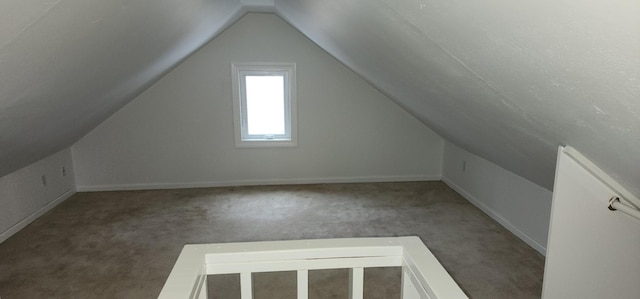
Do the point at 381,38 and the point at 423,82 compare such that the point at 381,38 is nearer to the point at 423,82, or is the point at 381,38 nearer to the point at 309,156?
the point at 423,82

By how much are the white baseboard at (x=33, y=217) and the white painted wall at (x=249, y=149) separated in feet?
0.91

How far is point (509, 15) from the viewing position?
890mm

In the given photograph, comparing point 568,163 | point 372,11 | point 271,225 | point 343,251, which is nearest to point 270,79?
point 271,225

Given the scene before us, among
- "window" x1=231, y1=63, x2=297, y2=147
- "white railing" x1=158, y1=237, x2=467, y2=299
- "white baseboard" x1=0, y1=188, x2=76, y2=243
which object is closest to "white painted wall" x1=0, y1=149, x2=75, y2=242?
"white baseboard" x1=0, y1=188, x2=76, y2=243

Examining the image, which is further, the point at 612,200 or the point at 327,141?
the point at 327,141

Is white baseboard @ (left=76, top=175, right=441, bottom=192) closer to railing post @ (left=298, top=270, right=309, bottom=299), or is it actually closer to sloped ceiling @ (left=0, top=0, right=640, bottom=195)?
sloped ceiling @ (left=0, top=0, right=640, bottom=195)

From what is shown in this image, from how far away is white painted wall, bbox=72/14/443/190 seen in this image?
14.5 ft

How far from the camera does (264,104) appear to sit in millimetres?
4707

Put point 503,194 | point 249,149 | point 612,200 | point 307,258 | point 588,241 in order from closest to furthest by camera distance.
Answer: point 307,258 < point 612,200 < point 588,241 < point 503,194 < point 249,149

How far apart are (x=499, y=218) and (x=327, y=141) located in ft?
6.48

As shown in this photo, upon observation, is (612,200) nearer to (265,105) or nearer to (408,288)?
(408,288)

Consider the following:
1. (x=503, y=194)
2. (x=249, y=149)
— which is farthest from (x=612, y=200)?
(x=249, y=149)

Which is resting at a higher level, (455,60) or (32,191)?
(455,60)

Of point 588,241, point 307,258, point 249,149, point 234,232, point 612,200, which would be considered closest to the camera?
point 307,258
